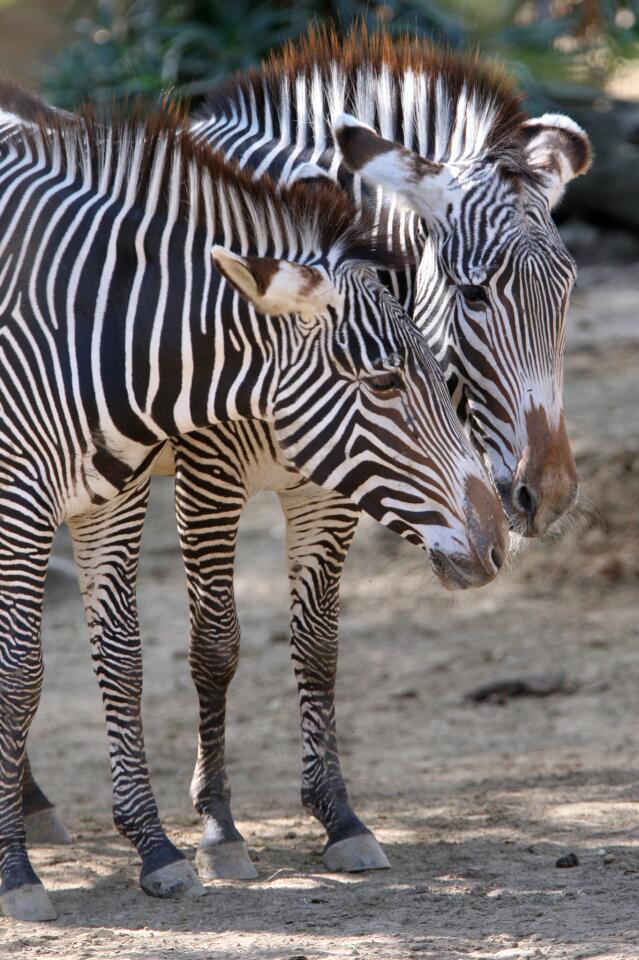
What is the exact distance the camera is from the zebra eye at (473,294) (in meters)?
4.37

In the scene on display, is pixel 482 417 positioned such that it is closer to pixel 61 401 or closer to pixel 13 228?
pixel 61 401

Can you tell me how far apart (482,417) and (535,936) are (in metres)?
1.69

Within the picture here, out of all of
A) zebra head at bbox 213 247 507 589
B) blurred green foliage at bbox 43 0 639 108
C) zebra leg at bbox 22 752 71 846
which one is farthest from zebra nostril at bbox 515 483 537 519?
blurred green foliage at bbox 43 0 639 108

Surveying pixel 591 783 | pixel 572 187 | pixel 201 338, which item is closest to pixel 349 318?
pixel 201 338

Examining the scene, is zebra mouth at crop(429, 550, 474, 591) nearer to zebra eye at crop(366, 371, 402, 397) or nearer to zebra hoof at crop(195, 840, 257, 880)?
zebra eye at crop(366, 371, 402, 397)

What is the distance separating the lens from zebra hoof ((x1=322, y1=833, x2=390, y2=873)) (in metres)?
4.85

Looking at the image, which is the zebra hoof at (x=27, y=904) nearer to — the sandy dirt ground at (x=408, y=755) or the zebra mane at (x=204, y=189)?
the sandy dirt ground at (x=408, y=755)

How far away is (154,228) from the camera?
4285 millimetres

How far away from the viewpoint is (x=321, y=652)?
5285mm

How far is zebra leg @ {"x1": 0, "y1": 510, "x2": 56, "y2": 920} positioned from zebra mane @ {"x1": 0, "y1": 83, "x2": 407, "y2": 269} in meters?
1.13

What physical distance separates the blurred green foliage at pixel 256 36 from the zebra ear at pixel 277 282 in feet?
29.4

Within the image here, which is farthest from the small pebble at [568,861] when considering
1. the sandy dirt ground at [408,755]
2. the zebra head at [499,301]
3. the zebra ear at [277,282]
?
the zebra ear at [277,282]

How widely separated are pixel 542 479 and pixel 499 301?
623 millimetres

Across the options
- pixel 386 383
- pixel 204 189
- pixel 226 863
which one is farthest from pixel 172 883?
pixel 204 189
